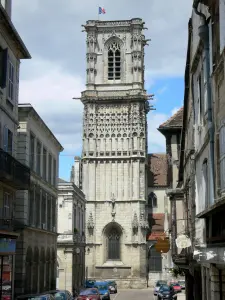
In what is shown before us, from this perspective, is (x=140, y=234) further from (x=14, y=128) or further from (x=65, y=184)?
(x=14, y=128)

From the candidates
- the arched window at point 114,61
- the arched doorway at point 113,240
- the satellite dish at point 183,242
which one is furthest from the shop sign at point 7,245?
the arched window at point 114,61

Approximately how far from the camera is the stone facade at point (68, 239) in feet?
160

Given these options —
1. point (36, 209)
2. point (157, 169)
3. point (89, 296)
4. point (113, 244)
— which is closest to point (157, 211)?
point (157, 169)

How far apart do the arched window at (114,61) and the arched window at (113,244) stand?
72.0ft

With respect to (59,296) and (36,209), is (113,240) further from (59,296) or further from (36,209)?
(59,296)

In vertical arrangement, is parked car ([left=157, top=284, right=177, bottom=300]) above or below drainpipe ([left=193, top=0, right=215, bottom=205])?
below

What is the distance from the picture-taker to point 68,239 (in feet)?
162

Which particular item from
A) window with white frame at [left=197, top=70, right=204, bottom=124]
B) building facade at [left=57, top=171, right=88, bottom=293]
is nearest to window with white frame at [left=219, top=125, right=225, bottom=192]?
window with white frame at [left=197, top=70, right=204, bottom=124]

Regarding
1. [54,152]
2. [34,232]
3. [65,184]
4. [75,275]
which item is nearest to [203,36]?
[34,232]

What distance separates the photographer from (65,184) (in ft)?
167

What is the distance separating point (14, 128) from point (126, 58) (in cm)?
5489

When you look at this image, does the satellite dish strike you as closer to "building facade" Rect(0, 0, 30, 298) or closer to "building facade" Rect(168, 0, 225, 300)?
"building facade" Rect(168, 0, 225, 300)

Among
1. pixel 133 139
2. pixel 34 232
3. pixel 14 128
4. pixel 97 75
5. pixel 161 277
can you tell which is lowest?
pixel 161 277

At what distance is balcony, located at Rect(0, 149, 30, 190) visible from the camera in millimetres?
20297
